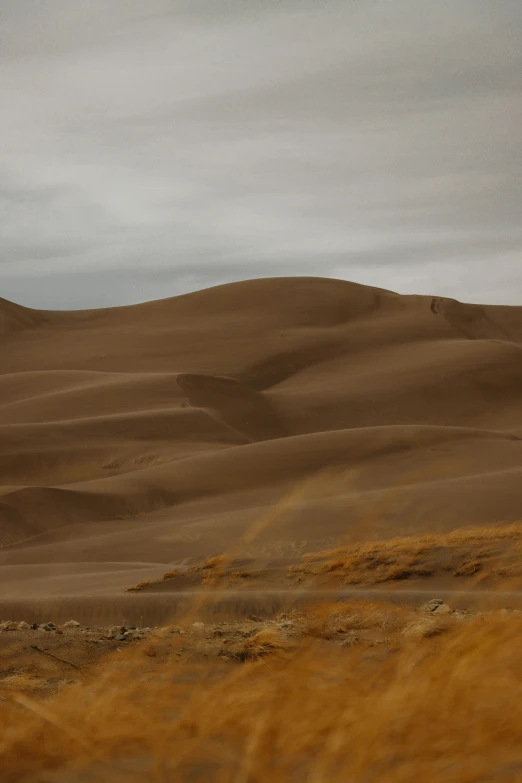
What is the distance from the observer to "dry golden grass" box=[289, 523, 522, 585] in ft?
36.3

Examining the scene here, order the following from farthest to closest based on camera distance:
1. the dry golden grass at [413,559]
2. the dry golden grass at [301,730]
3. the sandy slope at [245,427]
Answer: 1. the sandy slope at [245,427]
2. the dry golden grass at [413,559]
3. the dry golden grass at [301,730]

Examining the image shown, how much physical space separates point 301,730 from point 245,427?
1701 inches

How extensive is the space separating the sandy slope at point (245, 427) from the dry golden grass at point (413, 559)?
48cm

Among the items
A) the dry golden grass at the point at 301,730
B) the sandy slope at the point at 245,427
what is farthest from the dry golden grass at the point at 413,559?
the dry golden grass at the point at 301,730

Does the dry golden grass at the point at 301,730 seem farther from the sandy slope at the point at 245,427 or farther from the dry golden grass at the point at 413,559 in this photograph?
the dry golden grass at the point at 413,559

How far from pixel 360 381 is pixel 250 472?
26253 millimetres

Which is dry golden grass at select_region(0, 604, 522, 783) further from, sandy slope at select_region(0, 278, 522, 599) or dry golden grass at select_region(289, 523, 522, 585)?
dry golden grass at select_region(289, 523, 522, 585)

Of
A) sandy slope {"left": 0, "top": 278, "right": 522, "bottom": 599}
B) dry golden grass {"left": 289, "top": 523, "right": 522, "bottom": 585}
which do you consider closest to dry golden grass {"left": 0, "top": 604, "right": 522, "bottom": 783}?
sandy slope {"left": 0, "top": 278, "right": 522, "bottom": 599}

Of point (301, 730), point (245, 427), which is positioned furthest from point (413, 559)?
point (245, 427)

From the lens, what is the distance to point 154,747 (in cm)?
231

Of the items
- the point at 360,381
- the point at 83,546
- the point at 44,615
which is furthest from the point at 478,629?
the point at 360,381

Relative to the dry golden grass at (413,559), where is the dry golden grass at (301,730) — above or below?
above

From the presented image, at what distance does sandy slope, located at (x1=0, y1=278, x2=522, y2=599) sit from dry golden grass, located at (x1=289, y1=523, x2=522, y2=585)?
481 mm

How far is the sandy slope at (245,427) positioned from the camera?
65.0ft
